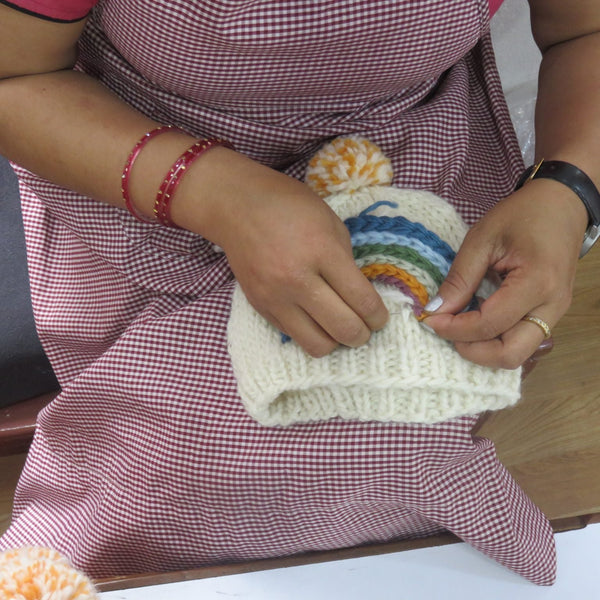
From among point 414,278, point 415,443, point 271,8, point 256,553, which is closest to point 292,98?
point 271,8

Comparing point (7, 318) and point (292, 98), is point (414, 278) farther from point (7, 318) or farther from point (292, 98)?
point (7, 318)

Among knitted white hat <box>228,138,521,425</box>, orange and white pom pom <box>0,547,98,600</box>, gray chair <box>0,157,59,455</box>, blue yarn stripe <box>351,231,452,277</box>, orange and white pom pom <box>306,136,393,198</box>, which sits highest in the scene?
orange and white pom pom <box>306,136,393,198</box>

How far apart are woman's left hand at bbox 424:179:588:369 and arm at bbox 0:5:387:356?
0.24 ft

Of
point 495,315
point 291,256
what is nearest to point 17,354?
point 291,256

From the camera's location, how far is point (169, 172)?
1.94 feet

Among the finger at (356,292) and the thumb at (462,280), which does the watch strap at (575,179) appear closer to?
the thumb at (462,280)

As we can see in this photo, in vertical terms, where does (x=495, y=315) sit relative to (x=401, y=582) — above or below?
above

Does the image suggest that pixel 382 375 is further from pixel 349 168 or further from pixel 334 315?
pixel 349 168

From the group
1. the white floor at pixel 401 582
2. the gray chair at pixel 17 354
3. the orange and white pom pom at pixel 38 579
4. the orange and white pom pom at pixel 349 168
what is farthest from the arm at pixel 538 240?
the gray chair at pixel 17 354

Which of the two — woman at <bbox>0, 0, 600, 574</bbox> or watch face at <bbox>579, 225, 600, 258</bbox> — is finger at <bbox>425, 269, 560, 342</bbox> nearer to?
woman at <bbox>0, 0, 600, 574</bbox>

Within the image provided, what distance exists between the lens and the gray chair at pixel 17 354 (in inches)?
34.2

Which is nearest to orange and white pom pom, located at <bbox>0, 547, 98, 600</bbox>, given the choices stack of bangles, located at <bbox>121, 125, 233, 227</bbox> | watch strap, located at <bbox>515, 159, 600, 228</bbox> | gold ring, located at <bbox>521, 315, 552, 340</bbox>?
stack of bangles, located at <bbox>121, 125, 233, 227</bbox>

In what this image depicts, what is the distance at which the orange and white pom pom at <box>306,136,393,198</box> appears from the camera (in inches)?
24.1

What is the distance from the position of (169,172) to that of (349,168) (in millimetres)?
167
